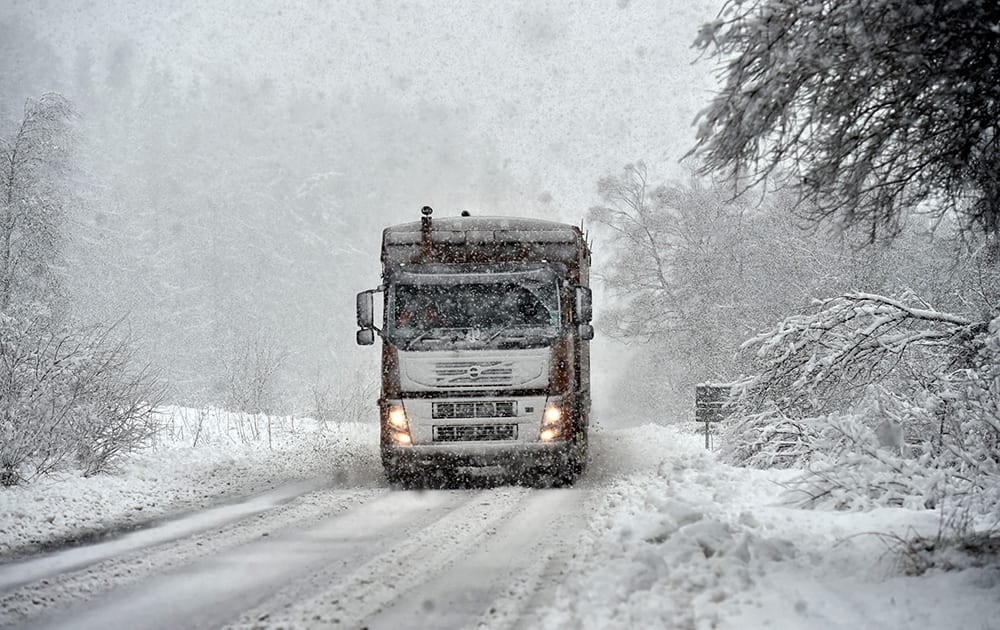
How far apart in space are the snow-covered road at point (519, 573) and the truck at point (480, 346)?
1.93 meters

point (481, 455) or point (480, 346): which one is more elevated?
point (480, 346)

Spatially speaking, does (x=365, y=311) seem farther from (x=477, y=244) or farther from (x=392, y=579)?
(x=392, y=579)

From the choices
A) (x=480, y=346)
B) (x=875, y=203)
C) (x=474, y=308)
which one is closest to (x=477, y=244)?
(x=474, y=308)

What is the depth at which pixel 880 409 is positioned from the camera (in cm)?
885

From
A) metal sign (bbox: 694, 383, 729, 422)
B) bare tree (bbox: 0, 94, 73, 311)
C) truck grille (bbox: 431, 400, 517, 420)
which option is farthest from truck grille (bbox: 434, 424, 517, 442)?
bare tree (bbox: 0, 94, 73, 311)

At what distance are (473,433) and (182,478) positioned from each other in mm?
3898

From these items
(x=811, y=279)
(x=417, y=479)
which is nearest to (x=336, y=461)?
(x=417, y=479)

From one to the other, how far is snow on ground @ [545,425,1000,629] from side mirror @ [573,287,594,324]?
13.0 feet

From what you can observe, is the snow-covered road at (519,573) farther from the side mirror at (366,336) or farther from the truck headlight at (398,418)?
the side mirror at (366,336)

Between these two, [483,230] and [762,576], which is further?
[483,230]

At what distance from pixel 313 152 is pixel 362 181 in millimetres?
9180

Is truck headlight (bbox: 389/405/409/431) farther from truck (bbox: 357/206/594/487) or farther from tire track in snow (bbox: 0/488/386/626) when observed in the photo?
tire track in snow (bbox: 0/488/386/626)

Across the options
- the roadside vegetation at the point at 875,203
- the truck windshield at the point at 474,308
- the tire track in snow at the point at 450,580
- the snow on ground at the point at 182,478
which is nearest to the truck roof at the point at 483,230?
the truck windshield at the point at 474,308

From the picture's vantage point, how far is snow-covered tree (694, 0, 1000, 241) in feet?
15.9
